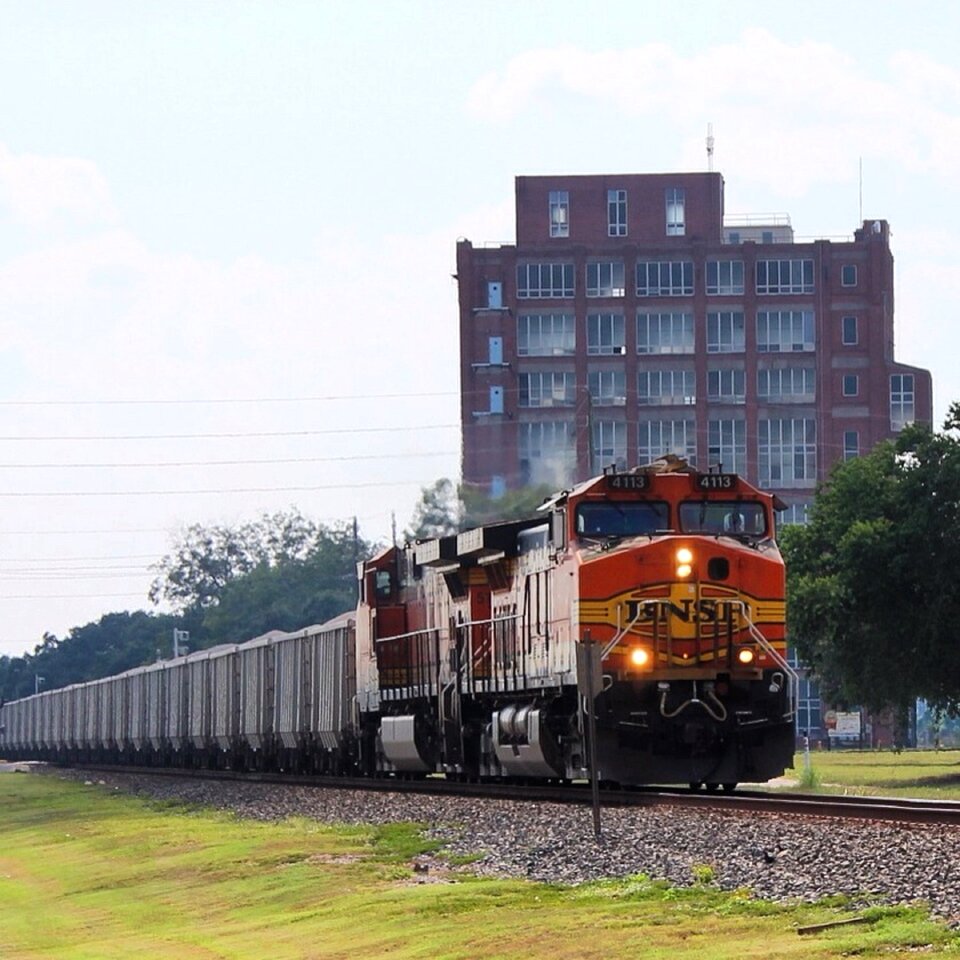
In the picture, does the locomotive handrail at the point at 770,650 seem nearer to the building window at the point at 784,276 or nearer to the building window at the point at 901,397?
the building window at the point at 784,276

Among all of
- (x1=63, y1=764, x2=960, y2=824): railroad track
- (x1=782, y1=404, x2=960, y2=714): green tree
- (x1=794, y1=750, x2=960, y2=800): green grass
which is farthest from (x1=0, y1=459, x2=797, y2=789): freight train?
(x1=782, y1=404, x2=960, y2=714): green tree

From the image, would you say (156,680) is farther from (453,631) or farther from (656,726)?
(656,726)

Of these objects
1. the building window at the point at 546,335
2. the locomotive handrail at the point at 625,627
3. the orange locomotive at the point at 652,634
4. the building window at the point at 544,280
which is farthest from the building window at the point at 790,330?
the locomotive handrail at the point at 625,627

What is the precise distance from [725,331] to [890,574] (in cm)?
7377

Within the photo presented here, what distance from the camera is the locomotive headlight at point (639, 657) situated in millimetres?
24797

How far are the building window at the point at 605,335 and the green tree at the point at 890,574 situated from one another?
7054cm

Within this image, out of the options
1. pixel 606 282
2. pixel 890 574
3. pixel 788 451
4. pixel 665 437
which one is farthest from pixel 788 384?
pixel 890 574

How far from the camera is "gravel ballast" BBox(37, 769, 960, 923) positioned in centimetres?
1370

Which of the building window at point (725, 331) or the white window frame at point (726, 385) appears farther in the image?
the building window at point (725, 331)

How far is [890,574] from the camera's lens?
43.5m

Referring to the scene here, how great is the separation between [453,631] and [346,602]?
108 m

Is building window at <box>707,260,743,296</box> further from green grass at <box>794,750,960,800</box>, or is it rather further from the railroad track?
the railroad track

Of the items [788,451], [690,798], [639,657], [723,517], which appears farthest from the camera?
[788,451]

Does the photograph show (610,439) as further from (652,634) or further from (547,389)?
(652,634)
